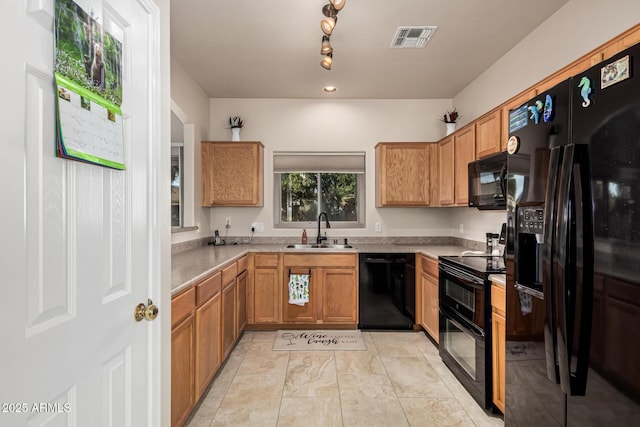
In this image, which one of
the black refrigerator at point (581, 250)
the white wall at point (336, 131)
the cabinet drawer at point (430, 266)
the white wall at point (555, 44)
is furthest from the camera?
the white wall at point (336, 131)

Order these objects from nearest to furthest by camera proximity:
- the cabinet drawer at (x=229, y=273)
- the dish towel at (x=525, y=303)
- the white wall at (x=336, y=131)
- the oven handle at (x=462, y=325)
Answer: the dish towel at (x=525, y=303) → the oven handle at (x=462, y=325) → the cabinet drawer at (x=229, y=273) → the white wall at (x=336, y=131)

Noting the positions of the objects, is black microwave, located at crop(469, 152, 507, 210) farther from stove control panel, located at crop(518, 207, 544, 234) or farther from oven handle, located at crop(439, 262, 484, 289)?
stove control panel, located at crop(518, 207, 544, 234)

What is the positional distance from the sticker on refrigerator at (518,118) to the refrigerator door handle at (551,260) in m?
0.30

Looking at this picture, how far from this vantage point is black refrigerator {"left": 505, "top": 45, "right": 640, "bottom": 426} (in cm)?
103

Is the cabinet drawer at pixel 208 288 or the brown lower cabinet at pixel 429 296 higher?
the cabinet drawer at pixel 208 288

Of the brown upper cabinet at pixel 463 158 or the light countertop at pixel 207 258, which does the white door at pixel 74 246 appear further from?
the brown upper cabinet at pixel 463 158

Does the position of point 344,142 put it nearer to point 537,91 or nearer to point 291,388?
point 537,91

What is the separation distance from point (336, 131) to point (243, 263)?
2.02m

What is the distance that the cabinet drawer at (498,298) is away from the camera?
77.5 inches

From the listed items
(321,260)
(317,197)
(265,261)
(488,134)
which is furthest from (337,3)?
(317,197)

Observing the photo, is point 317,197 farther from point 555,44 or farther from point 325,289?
point 555,44

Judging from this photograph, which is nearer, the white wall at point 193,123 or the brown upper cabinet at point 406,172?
the white wall at point 193,123

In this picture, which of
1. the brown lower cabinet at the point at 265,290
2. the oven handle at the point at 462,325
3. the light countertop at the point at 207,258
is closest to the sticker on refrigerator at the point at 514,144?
the oven handle at the point at 462,325

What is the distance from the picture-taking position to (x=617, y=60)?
1.08 meters
